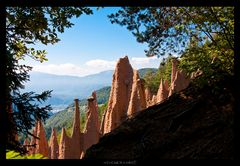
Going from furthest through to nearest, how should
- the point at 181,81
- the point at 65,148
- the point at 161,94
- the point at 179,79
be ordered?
the point at 65,148, the point at 161,94, the point at 179,79, the point at 181,81

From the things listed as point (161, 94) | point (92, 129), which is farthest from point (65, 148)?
point (161, 94)

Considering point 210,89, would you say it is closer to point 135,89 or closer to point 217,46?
point 217,46

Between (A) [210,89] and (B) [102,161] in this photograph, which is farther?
(A) [210,89]

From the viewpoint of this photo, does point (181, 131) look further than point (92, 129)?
No

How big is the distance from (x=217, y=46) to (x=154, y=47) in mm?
916

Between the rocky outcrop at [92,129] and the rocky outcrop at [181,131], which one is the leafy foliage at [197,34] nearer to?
the rocky outcrop at [181,131]

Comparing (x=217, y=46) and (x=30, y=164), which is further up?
(x=217, y=46)

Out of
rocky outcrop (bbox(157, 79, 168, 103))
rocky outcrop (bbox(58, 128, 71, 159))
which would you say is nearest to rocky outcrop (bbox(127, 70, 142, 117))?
rocky outcrop (bbox(157, 79, 168, 103))

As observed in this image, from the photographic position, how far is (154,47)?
468 cm

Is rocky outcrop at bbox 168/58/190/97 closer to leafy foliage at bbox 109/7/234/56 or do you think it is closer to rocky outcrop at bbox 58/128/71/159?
leafy foliage at bbox 109/7/234/56

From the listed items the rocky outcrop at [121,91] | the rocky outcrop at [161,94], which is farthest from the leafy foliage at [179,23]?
the rocky outcrop at [121,91]

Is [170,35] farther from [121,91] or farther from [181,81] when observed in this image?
[121,91]

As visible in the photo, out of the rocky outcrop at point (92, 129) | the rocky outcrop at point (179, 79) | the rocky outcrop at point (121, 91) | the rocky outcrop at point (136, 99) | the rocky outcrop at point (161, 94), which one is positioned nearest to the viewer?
the rocky outcrop at point (179, 79)
